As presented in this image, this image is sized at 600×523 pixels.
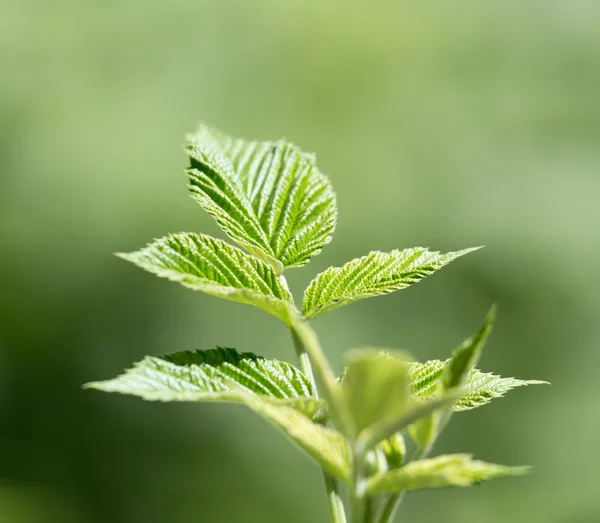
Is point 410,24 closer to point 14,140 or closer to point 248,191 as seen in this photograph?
point 14,140

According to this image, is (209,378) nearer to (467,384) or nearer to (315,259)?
(467,384)

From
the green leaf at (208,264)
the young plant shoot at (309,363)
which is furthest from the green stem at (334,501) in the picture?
the green leaf at (208,264)

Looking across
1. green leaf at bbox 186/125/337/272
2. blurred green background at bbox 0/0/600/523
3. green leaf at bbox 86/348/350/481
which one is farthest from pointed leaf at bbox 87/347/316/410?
blurred green background at bbox 0/0/600/523

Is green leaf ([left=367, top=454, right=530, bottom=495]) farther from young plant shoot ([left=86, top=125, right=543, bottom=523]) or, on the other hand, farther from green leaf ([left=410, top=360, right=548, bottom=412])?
green leaf ([left=410, top=360, right=548, bottom=412])

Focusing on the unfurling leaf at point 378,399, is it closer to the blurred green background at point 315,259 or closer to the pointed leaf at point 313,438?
the pointed leaf at point 313,438

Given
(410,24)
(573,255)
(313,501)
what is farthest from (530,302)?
(410,24)

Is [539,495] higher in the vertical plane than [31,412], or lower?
lower

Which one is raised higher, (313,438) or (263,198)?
(263,198)

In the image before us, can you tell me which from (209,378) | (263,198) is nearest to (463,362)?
(209,378)
